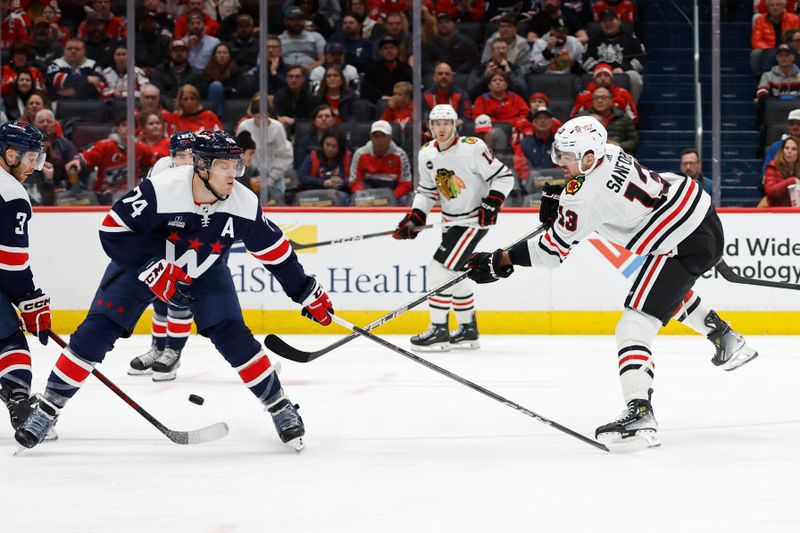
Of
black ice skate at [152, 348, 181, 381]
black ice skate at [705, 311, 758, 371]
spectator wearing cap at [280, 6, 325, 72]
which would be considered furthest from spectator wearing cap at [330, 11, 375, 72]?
black ice skate at [705, 311, 758, 371]

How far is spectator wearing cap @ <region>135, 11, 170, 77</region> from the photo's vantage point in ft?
25.0

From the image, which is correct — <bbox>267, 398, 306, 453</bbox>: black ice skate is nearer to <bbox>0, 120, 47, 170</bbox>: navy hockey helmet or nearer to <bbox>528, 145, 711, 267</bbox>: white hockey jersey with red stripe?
<bbox>528, 145, 711, 267</bbox>: white hockey jersey with red stripe

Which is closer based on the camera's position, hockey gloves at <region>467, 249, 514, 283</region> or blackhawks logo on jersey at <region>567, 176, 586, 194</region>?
blackhawks logo on jersey at <region>567, 176, 586, 194</region>

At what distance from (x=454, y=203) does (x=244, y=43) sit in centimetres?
202

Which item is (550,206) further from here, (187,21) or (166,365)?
(187,21)

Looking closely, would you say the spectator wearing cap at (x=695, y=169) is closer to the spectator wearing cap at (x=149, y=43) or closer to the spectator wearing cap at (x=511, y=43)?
the spectator wearing cap at (x=511, y=43)

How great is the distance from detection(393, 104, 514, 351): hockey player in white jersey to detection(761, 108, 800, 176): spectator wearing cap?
1822 millimetres

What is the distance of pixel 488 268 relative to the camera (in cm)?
395

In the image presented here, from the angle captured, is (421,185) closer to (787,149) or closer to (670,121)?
(670,121)

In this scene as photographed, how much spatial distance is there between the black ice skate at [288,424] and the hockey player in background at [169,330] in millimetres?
1739

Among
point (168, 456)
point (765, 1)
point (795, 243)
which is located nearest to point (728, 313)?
point (795, 243)

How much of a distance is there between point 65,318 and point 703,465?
506 centimetres

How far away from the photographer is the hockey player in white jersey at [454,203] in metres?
6.51

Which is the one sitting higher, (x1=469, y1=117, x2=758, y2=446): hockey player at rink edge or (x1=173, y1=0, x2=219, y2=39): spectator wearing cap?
(x1=173, y1=0, x2=219, y2=39): spectator wearing cap
